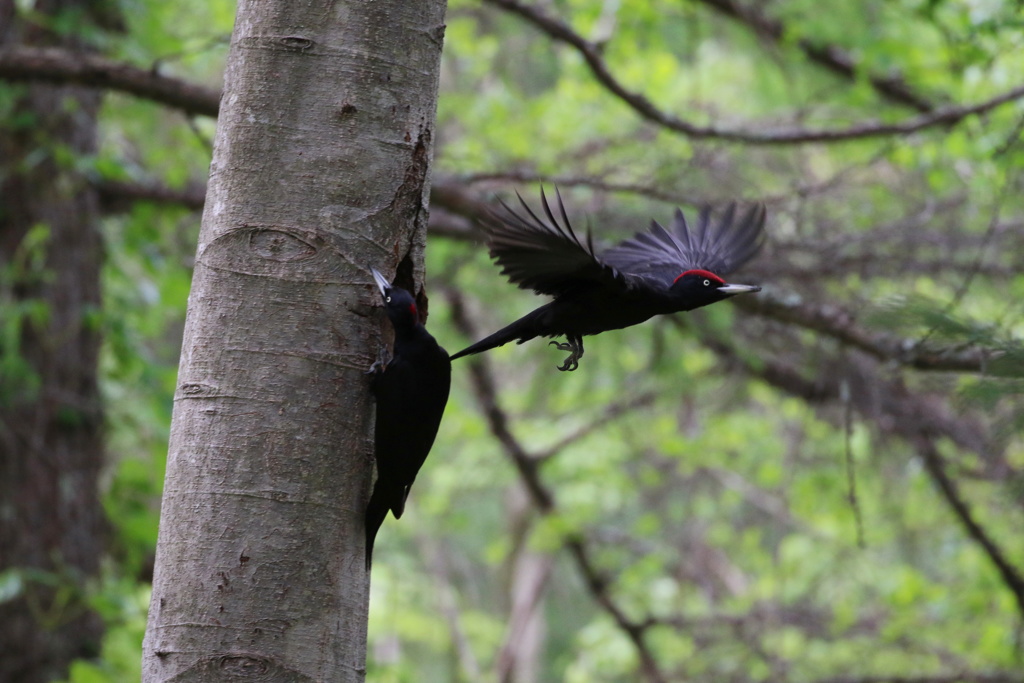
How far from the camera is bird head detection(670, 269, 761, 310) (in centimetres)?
249

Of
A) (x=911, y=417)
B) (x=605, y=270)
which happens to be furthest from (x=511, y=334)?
(x=911, y=417)

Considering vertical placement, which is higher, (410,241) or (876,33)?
(876,33)

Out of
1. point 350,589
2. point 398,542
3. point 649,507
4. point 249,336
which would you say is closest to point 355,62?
point 249,336

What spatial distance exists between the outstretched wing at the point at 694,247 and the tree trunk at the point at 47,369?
287cm

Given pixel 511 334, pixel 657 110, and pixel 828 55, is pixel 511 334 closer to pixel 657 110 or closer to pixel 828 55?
pixel 657 110

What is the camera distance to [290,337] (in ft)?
5.59

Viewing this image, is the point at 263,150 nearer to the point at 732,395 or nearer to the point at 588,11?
the point at 588,11

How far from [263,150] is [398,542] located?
13.0 metres

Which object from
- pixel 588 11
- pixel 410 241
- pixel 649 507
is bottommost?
pixel 410 241

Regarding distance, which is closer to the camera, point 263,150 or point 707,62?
point 263,150

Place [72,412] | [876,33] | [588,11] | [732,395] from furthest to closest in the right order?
[732,395]
[876,33]
[588,11]
[72,412]

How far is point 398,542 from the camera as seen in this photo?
560 inches

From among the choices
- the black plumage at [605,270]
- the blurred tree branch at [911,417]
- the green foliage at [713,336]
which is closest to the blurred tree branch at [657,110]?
the green foliage at [713,336]

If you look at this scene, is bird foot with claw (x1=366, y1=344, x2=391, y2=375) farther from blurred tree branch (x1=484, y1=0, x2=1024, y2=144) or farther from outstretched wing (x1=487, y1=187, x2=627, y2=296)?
blurred tree branch (x1=484, y1=0, x2=1024, y2=144)
